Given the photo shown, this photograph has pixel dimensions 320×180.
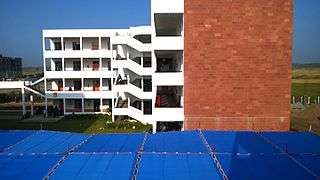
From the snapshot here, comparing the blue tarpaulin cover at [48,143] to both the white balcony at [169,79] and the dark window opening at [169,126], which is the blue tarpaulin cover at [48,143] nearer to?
the white balcony at [169,79]

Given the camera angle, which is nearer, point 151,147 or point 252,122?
point 151,147

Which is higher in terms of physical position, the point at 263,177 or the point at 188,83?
the point at 188,83

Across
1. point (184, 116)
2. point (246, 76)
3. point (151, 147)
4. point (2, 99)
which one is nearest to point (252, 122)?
point (246, 76)

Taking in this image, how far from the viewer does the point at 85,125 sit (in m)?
43.3

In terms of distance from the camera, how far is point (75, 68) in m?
54.4

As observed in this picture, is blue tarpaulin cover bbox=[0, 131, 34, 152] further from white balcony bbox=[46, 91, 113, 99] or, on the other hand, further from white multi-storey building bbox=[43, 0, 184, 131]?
white balcony bbox=[46, 91, 113, 99]

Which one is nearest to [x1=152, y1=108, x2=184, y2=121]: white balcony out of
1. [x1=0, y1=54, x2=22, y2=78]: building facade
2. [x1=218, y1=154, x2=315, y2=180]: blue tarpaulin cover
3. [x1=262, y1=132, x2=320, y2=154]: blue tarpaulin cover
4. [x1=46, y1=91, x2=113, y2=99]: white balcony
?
[x1=262, y1=132, x2=320, y2=154]: blue tarpaulin cover

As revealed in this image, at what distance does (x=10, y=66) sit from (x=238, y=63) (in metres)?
127

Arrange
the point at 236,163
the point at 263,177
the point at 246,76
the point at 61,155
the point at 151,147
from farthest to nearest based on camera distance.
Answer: the point at 246,76 < the point at 151,147 < the point at 61,155 < the point at 236,163 < the point at 263,177

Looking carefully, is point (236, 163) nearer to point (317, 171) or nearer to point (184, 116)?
point (317, 171)

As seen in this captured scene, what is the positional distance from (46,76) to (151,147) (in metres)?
42.0

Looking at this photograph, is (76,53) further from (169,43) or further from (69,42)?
(169,43)

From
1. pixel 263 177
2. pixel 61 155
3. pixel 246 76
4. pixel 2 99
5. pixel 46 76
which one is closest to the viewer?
pixel 263 177

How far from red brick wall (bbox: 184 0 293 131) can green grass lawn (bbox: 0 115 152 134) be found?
14.7 meters
